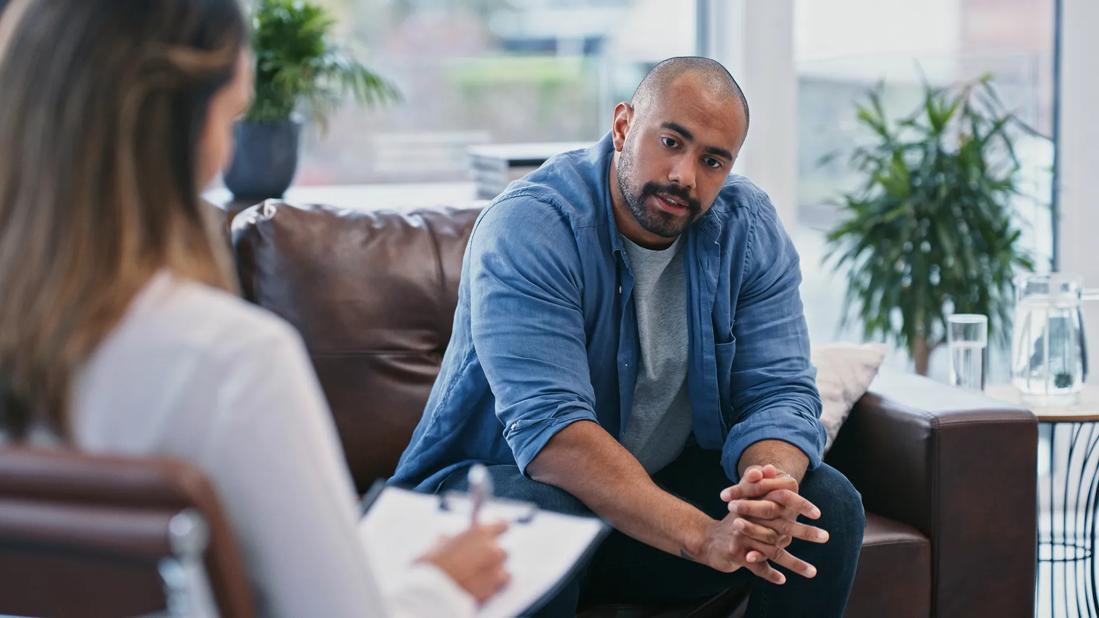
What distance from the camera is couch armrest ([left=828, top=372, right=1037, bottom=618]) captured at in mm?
2191

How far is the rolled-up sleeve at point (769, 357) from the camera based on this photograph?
2.09 m

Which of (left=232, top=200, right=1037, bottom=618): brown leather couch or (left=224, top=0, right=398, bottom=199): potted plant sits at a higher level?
(left=224, top=0, right=398, bottom=199): potted plant

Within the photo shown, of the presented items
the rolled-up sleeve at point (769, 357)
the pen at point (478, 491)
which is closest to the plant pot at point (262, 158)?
the rolled-up sleeve at point (769, 357)

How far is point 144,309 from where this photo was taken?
932 millimetres

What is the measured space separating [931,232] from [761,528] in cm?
171

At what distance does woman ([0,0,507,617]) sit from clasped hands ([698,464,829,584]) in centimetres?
97

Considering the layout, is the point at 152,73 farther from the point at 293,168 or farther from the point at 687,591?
the point at 293,168

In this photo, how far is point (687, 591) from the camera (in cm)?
209

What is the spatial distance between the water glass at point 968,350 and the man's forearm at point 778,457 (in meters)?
0.70

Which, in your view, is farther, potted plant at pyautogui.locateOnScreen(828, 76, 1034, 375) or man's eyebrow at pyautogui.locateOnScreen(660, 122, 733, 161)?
potted plant at pyautogui.locateOnScreen(828, 76, 1034, 375)

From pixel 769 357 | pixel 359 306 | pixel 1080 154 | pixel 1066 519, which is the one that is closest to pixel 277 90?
pixel 359 306

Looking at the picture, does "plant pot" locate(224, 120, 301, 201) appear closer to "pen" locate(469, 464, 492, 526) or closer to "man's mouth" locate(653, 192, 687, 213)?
"man's mouth" locate(653, 192, 687, 213)

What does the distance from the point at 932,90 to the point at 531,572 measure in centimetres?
278

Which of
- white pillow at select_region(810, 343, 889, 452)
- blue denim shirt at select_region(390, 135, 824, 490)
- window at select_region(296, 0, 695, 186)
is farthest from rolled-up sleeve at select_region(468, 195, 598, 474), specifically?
window at select_region(296, 0, 695, 186)
